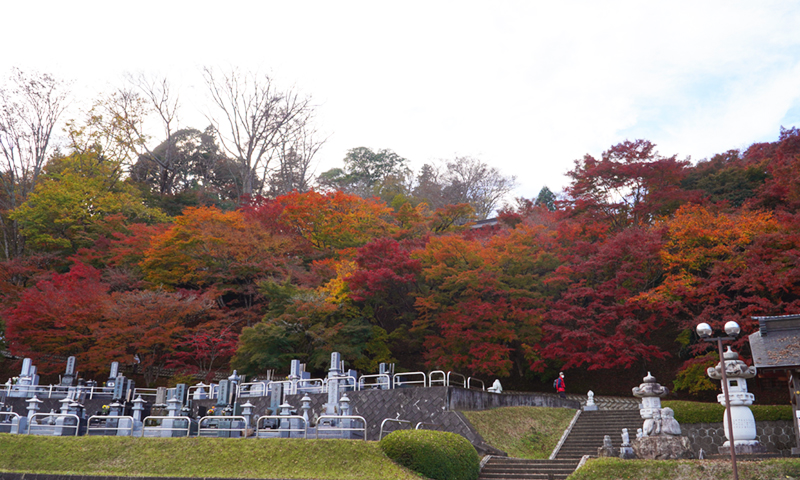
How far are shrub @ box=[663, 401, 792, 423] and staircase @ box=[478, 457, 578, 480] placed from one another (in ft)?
→ 17.5

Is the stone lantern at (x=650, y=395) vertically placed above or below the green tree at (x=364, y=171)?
below

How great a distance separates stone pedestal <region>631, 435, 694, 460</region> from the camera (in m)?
12.8

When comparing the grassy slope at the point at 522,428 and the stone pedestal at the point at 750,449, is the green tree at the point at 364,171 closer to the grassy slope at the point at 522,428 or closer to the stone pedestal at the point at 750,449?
the grassy slope at the point at 522,428

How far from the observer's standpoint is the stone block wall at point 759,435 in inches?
668

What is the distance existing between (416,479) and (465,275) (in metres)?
12.3

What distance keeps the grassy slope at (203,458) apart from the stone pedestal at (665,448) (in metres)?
5.38

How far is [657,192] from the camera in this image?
96.4ft

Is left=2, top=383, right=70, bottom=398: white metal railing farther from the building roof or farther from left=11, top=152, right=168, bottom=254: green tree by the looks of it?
the building roof

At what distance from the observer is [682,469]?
1180 cm

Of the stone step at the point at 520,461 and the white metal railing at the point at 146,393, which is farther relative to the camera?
the white metal railing at the point at 146,393

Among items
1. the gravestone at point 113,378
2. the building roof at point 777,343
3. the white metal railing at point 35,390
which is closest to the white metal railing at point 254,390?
the gravestone at point 113,378

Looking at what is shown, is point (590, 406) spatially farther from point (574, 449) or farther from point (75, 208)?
point (75, 208)

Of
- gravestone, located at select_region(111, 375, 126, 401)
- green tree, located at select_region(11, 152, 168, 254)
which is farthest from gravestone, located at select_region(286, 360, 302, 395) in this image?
green tree, located at select_region(11, 152, 168, 254)

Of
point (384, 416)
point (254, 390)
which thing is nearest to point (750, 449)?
point (384, 416)
